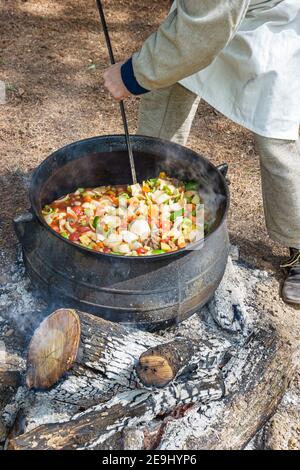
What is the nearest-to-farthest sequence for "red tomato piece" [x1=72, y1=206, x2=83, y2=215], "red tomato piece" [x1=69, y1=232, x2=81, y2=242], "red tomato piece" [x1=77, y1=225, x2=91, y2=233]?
1. "red tomato piece" [x1=69, y1=232, x2=81, y2=242]
2. "red tomato piece" [x1=77, y1=225, x2=91, y2=233]
3. "red tomato piece" [x1=72, y1=206, x2=83, y2=215]

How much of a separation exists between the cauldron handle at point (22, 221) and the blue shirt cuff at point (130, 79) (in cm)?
91

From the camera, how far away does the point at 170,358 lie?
2.87 m

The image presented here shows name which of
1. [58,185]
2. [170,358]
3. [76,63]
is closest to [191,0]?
[58,185]

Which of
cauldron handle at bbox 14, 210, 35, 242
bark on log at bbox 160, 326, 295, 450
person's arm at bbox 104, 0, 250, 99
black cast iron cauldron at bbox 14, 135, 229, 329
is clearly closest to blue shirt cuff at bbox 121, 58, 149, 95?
person's arm at bbox 104, 0, 250, 99

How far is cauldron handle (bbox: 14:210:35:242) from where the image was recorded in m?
3.23

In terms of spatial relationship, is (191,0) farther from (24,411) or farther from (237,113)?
(24,411)

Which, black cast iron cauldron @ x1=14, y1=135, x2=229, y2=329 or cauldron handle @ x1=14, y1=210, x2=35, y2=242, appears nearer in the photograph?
Result: black cast iron cauldron @ x1=14, y1=135, x2=229, y2=329

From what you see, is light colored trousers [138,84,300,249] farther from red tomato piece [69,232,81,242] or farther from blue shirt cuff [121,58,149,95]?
red tomato piece [69,232,81,242]

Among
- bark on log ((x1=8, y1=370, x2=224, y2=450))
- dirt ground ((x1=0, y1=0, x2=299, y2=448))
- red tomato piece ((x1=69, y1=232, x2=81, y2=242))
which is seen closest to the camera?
bark on log ((x1=8, y1=370, x2=224, y2=450))

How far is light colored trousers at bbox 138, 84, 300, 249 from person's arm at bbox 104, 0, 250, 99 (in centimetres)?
92

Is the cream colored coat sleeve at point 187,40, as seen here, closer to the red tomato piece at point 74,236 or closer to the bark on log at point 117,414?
the red tomato piece at point 74,236

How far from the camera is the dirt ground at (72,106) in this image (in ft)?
15.5

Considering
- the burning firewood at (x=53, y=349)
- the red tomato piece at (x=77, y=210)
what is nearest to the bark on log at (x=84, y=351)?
the burning firewood at (x=53, y=349)

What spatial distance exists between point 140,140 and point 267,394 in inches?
70.7
